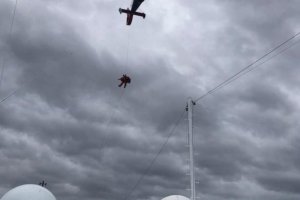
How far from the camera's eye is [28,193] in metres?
35.2

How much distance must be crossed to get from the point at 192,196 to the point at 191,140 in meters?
Result: 4.66

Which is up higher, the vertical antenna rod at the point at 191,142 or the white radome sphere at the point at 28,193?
the vertical antenna rod at the point at 191,142

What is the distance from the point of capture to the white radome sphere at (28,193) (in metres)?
34.8

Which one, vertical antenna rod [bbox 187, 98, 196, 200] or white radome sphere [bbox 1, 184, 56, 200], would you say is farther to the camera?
white radome sphere [bbox 1, 184, 56, 200]

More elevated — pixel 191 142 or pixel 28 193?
pixel 191 142

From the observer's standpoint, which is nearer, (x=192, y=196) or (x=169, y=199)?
(x=192, y=196)

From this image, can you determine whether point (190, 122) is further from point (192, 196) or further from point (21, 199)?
point (21, 199)

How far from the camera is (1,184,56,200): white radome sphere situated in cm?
3481

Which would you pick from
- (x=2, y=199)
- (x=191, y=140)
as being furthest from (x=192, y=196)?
(x=2, y=199)

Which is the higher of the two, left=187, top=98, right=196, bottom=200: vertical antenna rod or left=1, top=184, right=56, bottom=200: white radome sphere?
left=187, top=98, right=196, bottom=200: vertical antenna rod

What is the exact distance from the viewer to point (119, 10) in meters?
37.1

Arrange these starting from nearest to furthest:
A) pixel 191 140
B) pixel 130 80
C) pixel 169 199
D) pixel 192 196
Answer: pixel 192 196, pixel 191 140, pixel 169 199, pixel 130 80

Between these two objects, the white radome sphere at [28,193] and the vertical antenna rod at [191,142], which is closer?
the vertical antenna rod at [191,142]

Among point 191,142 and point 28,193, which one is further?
point 28,193
